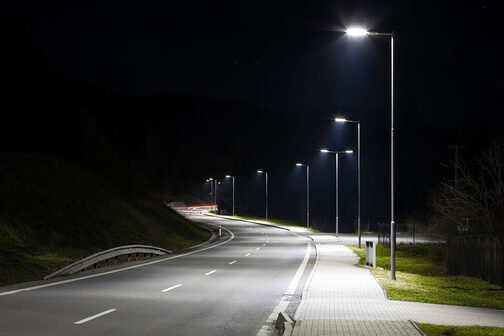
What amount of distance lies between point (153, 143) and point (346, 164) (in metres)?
60.8

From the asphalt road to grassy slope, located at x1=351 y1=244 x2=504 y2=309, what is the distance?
3422 mm

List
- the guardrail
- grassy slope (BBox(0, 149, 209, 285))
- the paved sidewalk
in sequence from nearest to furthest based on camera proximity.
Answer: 1. the paved sidewalk
2. the guardrail
3. grassy slope (BBox(0, 149, 209, 285))

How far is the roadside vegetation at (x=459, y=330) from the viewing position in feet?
33.7

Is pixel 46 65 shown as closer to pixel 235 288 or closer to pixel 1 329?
pixel 235 288

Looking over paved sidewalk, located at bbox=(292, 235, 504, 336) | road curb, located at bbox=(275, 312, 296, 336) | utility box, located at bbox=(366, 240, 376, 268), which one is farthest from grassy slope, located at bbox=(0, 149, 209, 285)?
utility box, located at bbox=(366, 240, 376, 268)

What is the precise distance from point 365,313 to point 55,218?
78.9 feet

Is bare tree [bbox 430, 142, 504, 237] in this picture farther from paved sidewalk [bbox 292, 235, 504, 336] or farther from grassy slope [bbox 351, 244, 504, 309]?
paved sidewalk [bbox 292, 235, 504, 336]

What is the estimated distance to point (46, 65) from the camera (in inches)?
1946

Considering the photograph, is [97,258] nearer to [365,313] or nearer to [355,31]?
[355,31]

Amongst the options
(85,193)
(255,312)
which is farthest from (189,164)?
(255,312)

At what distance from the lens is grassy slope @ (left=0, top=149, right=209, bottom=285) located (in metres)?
25.8

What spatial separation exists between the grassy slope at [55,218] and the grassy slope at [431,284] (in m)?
12.4

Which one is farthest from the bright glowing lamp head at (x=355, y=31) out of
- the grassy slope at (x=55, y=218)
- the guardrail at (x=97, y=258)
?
the grassy slope at (x=55, y=218)

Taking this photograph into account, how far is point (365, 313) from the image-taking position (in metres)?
12.2
